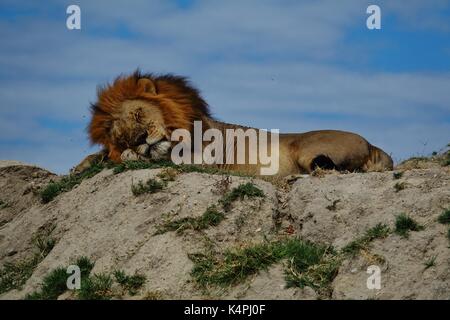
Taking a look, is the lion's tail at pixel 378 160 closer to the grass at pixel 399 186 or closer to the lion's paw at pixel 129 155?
the grass at pixel 399 186

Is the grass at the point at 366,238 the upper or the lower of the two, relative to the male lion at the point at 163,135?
lower

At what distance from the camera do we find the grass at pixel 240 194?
10.6 m

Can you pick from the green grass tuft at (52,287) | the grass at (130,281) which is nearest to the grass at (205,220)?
the grass at (130,281)

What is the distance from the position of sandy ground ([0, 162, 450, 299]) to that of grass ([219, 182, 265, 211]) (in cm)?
9

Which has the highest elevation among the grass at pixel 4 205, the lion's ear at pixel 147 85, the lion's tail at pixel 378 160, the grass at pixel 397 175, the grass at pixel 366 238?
the lion's ear at pixel 147 85

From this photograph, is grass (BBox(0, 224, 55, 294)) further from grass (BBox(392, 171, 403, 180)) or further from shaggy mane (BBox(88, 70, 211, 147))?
grass (BBox(392, 171, 403, 180))

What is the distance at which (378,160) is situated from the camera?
43.3 ft

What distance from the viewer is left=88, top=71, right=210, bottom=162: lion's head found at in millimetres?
13039

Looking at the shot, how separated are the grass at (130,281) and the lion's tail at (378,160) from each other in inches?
183

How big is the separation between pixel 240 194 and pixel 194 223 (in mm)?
814

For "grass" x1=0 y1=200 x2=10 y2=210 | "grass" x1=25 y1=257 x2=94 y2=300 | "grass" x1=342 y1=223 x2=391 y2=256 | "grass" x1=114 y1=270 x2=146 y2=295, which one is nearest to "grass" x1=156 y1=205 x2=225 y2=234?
"grass" x1=114 y1=270 x2=146 y2=295

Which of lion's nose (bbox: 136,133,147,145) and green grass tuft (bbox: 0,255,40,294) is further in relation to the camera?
lion's nose (bbox: 136,133,147,145)
